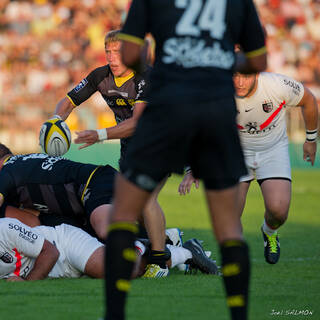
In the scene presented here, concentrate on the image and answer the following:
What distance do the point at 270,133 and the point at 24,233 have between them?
285cm

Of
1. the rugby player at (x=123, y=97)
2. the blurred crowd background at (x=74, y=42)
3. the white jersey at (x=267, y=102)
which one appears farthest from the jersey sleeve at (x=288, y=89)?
the blurred crowd background at (x=74, y=42)

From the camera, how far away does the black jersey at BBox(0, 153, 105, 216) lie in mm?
6457

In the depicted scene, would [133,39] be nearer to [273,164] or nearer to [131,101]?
[131,101]

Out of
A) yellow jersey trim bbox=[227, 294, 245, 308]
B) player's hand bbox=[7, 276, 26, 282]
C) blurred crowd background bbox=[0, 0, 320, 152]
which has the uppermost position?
yellow jersey trim bbox=[227, 294, 245, 308]

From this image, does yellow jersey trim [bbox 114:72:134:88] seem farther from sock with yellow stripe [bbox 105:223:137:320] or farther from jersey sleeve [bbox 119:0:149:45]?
sock with yellow stripe [bbox 105:223:137:320]

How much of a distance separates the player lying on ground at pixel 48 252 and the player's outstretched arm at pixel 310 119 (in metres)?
2.14

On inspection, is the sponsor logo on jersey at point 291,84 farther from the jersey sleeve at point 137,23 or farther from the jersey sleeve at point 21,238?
the jersey sleeve at point 137,23

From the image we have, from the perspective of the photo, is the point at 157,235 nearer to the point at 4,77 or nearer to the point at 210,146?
the point at 210,146

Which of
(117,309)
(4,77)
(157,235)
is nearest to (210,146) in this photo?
(117,309)

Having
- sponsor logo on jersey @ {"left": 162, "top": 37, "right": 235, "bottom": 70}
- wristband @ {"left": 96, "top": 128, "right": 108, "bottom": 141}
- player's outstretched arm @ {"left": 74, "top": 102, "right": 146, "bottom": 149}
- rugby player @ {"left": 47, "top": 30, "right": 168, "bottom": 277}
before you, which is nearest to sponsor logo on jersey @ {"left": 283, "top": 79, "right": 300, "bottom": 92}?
rugby player @ {"left": 47, "top": 30, "right": 168, "bottom": 277}

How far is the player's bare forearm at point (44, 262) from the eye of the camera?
5.82 meters

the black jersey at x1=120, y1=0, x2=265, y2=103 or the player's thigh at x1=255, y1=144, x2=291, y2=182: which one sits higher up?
the black jersey at x1=120, y1=0, x2=265, y2=103

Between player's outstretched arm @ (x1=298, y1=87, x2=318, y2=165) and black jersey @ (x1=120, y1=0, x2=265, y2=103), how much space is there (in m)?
3.69

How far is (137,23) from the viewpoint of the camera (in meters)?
3.61
